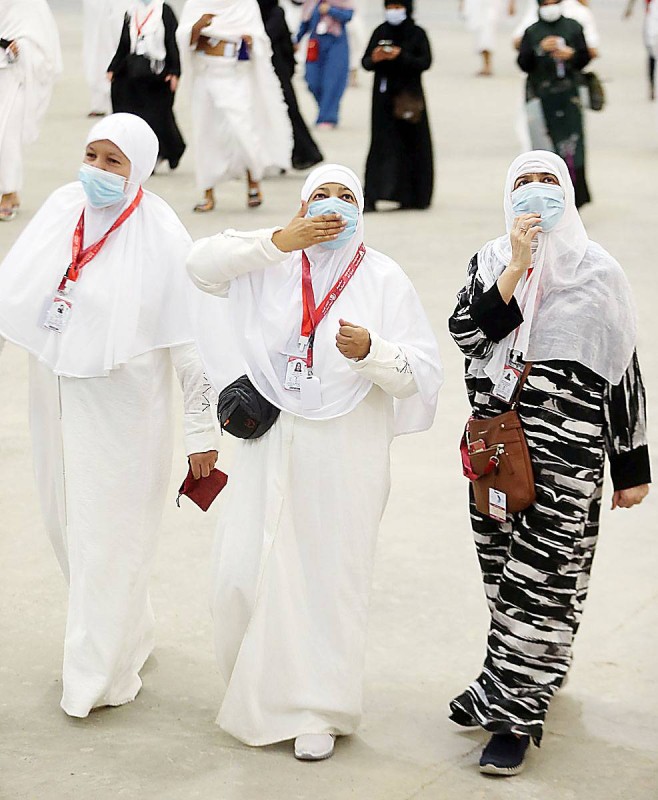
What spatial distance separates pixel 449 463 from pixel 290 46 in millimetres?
5511

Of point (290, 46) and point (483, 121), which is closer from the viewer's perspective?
point (290, 46)

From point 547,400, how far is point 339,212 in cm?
73

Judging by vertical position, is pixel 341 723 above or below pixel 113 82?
below

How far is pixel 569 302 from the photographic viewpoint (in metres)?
3.82

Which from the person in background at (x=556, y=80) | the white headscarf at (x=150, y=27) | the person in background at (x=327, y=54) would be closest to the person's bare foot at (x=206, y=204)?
the white headscarf at (x=150, y=27)

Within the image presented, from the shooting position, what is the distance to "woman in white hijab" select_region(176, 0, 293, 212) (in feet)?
32.0

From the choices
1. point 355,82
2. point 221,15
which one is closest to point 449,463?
point 221,15

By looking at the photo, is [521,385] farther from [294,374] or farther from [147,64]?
[147,64]

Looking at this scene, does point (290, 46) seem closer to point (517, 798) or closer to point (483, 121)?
point (483, 121)

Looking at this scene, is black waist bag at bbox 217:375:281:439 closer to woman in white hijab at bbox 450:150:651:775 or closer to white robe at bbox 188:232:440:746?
white robe at bbox 188:232:440:746

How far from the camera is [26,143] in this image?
10133 millimetres

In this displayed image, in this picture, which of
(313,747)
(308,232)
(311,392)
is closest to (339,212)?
(308,232)

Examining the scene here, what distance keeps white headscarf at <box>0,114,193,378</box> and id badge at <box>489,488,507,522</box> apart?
3.12 feet

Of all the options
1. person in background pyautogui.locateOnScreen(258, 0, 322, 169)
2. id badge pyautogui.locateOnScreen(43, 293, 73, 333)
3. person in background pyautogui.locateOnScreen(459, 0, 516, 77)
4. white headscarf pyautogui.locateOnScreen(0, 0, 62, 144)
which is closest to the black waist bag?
id badge pyautogui.locateOnScreen(43, 293, 73, 333)
